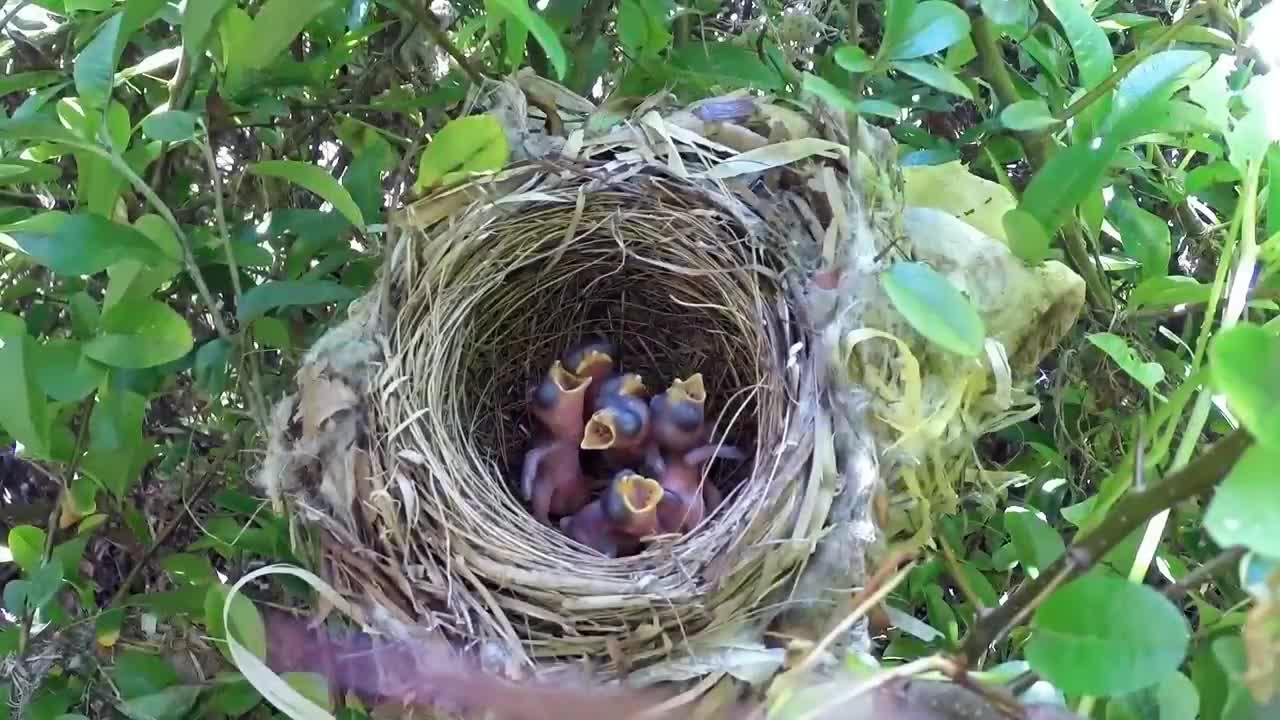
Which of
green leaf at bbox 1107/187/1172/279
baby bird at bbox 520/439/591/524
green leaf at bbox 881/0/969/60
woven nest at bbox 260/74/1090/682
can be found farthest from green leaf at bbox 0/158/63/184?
green leaf at bbox 1107/187/1172/279

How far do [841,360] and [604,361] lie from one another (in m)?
0.44

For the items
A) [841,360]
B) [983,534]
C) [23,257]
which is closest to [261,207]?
[23,257]

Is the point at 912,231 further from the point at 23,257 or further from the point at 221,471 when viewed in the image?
the point at 23,257

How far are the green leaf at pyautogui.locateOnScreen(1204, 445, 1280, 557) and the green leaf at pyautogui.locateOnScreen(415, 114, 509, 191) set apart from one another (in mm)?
555

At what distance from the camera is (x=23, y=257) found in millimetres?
915

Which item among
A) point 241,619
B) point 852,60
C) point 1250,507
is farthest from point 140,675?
point 1250,507

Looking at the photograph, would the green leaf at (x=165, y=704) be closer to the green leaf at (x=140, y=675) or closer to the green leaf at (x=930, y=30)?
the green leaf at (x=140, y=675)

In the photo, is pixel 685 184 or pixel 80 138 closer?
pixel 80 138

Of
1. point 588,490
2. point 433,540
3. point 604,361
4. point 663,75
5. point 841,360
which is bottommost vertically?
point 588,490

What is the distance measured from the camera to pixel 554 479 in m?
1.08

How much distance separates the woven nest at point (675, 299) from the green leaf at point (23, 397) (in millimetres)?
152

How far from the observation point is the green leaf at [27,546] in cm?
86

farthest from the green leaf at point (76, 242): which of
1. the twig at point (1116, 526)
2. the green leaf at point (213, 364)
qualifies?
the twig at point (1116, 526)

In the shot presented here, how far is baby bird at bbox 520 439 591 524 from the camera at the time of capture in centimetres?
105
